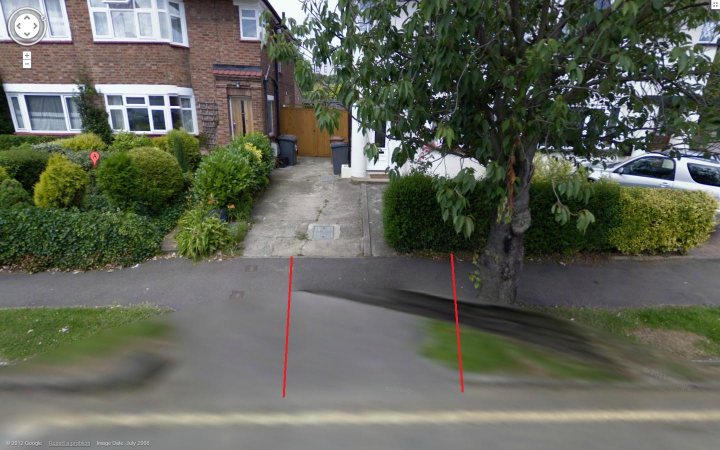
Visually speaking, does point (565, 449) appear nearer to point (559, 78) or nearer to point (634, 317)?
point (559, 78)

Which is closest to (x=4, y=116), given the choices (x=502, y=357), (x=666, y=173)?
(x=502, y=357)

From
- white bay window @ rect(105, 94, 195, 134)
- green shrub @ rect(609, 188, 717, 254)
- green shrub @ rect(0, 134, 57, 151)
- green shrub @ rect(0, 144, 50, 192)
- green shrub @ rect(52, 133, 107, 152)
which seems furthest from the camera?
white bay window @ rect(105, 94, 195, 134)

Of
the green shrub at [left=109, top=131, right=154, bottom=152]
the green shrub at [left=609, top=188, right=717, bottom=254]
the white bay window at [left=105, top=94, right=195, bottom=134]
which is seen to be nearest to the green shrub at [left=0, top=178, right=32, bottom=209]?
the green shrub at [left=109, top=131, right=154, bottom=152]

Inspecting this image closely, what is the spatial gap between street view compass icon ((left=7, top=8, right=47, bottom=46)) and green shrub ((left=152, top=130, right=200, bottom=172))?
5873 mm

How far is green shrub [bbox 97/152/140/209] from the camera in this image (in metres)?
7.29

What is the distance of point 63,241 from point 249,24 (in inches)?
416

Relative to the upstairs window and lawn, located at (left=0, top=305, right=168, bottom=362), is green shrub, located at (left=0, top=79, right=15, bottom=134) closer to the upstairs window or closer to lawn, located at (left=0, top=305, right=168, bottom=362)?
the upstairs window

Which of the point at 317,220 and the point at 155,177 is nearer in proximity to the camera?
the point at 155,177

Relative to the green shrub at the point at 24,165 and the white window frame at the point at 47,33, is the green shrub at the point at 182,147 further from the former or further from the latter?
the white window frame at the point at 47,33

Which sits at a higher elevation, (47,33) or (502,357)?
(47,33)

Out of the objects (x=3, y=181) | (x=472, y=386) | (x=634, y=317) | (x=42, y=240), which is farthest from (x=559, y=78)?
(x=3, y=181)

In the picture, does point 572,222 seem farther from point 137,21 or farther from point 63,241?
point 137,21

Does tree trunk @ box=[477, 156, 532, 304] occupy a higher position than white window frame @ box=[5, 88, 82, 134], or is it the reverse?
white window frame @ box=[5, 88, 82, 134]

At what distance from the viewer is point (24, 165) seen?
8.64 meters
